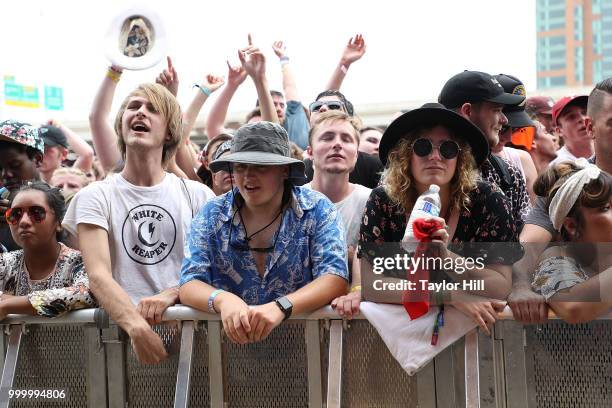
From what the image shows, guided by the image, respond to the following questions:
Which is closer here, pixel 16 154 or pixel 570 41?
pixel 16 154

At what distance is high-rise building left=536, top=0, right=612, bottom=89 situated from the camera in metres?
21.6

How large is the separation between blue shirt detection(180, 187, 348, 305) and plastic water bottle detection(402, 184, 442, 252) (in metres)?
0.49

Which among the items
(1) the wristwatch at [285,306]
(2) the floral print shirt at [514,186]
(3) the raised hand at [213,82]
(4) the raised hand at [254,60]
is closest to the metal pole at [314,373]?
(1) the wristwatch at [285,306]

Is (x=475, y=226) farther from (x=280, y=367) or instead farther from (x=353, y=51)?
(x=353, y=51)

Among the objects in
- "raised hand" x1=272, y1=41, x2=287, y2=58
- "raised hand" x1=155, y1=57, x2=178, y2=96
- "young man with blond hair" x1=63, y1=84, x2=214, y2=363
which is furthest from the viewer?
"raised hand" x1=272, y1=41, x2=287, y2=58

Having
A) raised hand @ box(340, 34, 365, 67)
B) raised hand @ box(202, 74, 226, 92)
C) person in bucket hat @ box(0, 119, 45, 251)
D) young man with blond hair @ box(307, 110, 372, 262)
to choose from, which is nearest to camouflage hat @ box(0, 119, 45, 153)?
person in bucket hat @ box(0, 119, 45, 251)

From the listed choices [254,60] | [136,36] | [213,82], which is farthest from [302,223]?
[213,82]

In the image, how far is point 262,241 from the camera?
11.7 feet

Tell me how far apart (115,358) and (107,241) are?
56cm

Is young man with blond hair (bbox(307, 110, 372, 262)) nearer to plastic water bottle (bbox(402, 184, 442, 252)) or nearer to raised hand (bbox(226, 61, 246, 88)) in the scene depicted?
plastic water bottle (bbox(402, 184, 442, 252))

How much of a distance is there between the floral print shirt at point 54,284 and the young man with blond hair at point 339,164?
130cm

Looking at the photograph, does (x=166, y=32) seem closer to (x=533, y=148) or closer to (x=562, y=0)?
(x=533, y=148)

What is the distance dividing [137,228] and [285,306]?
1011 mm

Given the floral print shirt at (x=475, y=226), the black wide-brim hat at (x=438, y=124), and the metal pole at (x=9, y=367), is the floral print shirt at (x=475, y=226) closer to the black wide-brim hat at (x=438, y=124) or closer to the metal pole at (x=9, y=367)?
the black wide-brim hat at (x=438, y=124)
